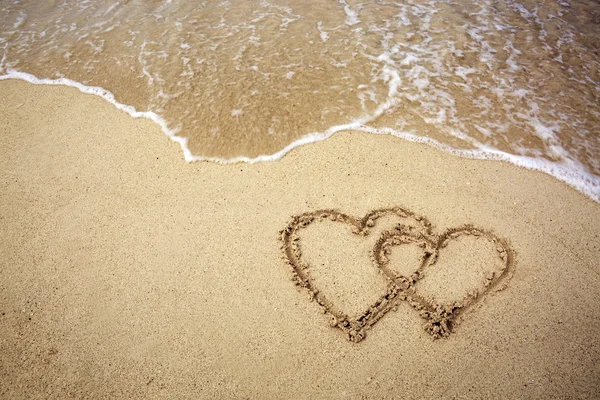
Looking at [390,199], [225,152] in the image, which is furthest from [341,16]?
[390,199]

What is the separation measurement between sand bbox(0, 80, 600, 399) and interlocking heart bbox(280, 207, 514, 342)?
0.01 metres

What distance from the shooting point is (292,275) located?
8.60ft

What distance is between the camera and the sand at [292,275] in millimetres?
2188

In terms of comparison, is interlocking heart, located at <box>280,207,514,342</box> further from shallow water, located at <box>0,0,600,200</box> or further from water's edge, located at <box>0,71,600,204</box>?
shallow water, located at <box>0,0,600,200</box>

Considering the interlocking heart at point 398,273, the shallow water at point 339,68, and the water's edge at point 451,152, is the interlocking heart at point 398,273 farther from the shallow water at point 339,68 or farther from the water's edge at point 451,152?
the shallow water at point 339,68

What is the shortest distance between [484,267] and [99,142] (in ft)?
11.8

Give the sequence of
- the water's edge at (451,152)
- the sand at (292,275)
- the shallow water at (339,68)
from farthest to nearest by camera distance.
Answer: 1. the shallow water at (339,68)
2. the water's edge at (451,152)
3. the sand at (292,275)

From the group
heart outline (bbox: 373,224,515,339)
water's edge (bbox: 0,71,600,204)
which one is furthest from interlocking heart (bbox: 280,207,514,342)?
water's edge (bbox: 0,71,600,204)

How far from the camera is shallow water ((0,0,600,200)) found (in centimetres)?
365

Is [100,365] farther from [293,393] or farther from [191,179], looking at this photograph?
[191,179]

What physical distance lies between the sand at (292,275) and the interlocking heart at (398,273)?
0.01 meters

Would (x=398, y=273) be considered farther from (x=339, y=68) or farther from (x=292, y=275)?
(x=339, y=68)

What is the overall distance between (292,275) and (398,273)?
2.49 ft

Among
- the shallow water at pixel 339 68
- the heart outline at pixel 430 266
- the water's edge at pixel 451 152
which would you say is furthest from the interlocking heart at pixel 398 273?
the shallow water at pixel 339 68
